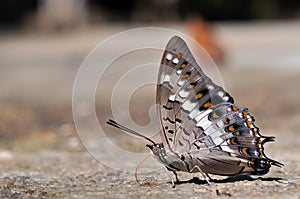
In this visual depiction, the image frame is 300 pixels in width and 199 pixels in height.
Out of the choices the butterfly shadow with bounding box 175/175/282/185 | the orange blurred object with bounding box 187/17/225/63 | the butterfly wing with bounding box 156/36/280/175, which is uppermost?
the orange blurred object with bounding box 187/17/225/63

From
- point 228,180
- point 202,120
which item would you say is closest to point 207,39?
point 228,180

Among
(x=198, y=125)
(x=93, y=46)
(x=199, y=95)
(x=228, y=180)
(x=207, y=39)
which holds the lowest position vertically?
(x=228, y=180)

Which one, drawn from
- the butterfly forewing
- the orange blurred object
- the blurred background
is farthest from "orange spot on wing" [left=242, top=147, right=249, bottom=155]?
the orange blurred object

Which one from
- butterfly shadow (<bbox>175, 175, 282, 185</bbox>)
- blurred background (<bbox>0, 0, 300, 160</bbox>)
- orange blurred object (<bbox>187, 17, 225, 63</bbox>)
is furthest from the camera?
orange blurred object (<bbox>187, 17, 225, 63</bbox>)

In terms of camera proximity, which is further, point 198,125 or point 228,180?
point 228,180

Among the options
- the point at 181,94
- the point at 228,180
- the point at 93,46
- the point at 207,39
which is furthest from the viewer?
the point at 93,46

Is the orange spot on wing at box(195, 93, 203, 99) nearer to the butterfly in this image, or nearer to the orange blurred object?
the butterfly

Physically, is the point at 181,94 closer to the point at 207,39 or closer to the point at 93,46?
the point at 207,39

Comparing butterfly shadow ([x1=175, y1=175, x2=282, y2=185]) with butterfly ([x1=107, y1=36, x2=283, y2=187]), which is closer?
butterfly ([x1=107, y1=36, x2=283, y2=187])
